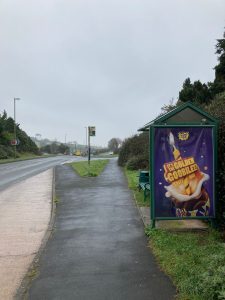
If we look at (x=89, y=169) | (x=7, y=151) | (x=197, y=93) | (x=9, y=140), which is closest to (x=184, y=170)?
(x=197, y=93)

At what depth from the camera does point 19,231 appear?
995 cm

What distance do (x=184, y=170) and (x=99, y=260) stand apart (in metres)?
2.71

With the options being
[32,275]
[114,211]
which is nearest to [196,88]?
[114,211]

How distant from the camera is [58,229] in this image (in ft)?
32.4

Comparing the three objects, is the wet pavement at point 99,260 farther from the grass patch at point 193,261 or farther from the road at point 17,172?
the road at point 17,172

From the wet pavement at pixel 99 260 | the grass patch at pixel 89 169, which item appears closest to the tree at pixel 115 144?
the grass patch at pixel 89 169

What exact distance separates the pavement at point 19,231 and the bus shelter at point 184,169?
2.59 m

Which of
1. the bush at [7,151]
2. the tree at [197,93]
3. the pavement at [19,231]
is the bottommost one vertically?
the pavement at [19,231]

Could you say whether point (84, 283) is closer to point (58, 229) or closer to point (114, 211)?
point (58, 229)

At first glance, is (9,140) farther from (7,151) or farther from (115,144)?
(115,144)

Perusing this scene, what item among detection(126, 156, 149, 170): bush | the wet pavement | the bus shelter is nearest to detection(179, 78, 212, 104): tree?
detection(126, 156, 149, 170): bush

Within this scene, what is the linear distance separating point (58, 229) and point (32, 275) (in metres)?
3.36

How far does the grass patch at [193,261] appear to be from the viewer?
5071 millimetres

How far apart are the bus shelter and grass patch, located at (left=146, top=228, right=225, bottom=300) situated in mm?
525
